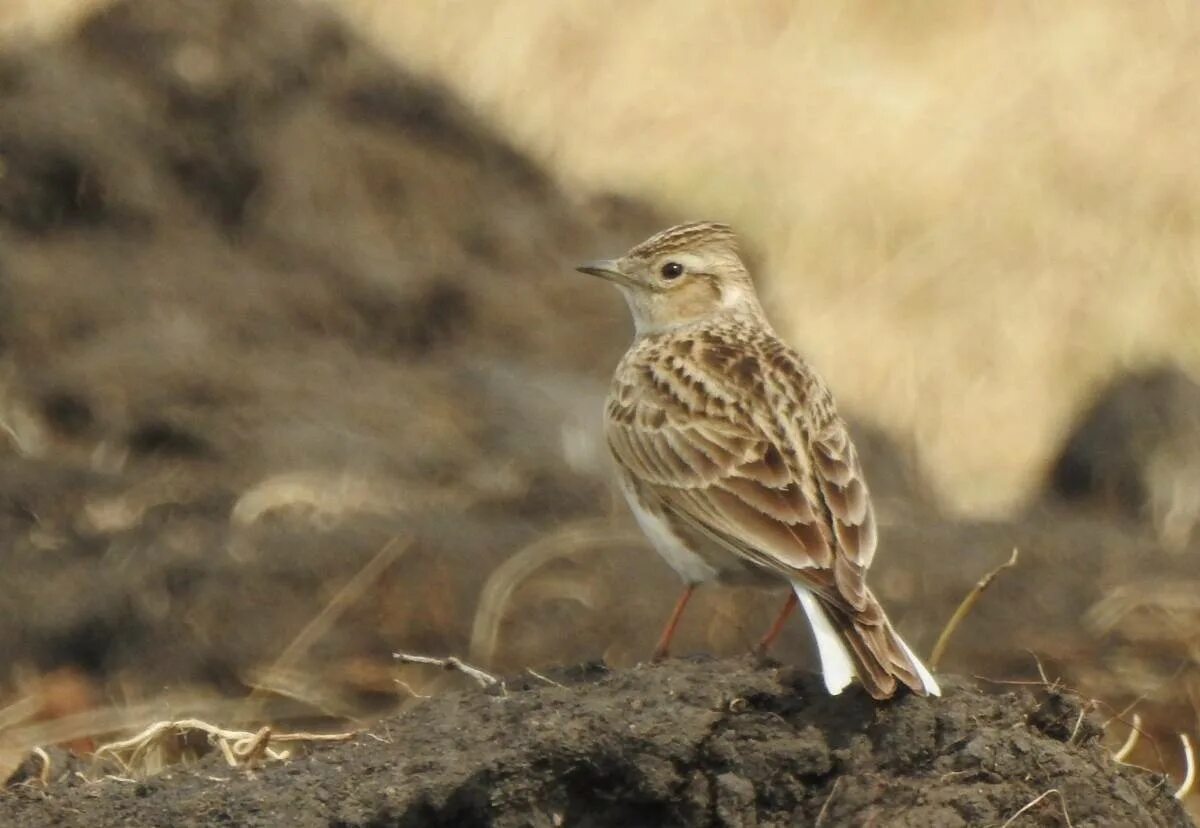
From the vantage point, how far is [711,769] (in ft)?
17.4

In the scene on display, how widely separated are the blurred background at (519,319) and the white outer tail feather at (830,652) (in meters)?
2.12

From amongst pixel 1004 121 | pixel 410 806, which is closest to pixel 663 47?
pixel 1004 121

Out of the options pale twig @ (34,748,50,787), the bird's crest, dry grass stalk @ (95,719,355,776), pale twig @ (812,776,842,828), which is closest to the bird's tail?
pale twig @ (812,776,842,828)

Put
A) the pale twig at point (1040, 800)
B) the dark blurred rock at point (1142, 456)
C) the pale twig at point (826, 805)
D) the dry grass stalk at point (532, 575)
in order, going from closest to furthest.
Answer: the pale twig at point (1040, 800) → the pale twig at point (826, 805) → the dry grass stalk at point (532, 575) → the dark blurred rock at point (1142, 456)

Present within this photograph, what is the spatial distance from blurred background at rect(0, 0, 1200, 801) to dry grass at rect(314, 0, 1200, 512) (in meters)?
0.03

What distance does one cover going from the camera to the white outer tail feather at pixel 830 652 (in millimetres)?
5312

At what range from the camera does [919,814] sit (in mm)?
4906

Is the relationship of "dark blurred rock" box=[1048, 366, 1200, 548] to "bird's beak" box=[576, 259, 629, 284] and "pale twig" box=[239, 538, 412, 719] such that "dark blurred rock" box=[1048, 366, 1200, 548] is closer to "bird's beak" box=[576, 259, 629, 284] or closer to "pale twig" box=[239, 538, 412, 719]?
"pale twig" box=[239, 538, 412, 719]

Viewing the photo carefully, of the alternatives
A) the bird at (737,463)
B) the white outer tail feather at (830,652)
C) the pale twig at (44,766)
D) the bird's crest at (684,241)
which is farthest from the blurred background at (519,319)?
the white outer tail feather at (830,652)

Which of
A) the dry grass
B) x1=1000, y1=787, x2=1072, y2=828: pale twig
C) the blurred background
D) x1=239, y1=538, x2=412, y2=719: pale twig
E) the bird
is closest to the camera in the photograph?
x1=1000, y1=787, x2=1072, y2=828: pale twig

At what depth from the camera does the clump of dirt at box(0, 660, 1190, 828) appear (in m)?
5.08

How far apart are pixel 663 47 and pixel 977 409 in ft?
14.1

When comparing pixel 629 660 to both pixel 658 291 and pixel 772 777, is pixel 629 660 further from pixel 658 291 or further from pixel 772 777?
pixel 772 777

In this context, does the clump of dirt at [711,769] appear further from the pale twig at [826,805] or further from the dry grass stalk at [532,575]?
the dry grass stalk at [532,575]
